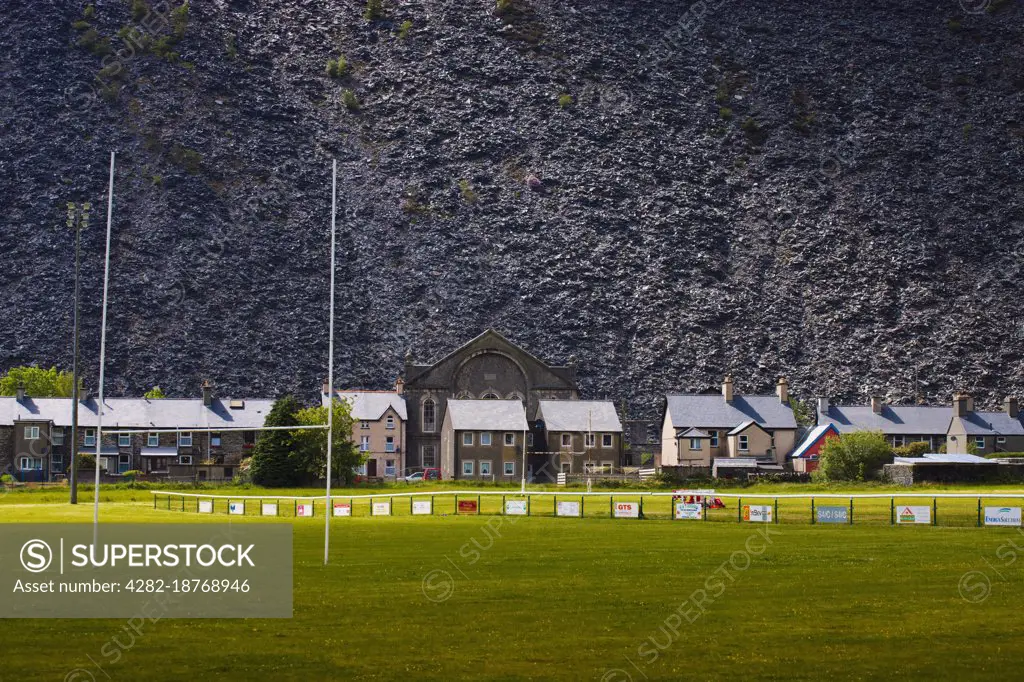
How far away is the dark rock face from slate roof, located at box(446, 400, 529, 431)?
22508 mm

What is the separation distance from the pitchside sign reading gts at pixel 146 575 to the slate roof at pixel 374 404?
74464mm

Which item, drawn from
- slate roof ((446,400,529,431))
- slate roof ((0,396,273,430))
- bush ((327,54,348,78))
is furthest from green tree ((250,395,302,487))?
bush ((327,54,348,78))

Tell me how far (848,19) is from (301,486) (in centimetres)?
13126

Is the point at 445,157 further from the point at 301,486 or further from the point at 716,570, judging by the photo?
the point at 716,570

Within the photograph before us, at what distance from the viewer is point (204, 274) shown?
143250 millimetres

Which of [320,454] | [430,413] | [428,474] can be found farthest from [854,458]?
[430,413]

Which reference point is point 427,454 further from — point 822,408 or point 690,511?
point 690,511

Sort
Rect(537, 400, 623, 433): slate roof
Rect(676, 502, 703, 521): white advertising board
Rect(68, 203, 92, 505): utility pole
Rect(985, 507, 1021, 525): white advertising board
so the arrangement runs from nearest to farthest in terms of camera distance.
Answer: Rect(985, 507, 1021, 525): white advertising board < Rect(68, 203, 92, 505): utility pole < Rect(676, 502, 703, 521): white advertising board < Rect(537, 400, 623, 433): slate roof

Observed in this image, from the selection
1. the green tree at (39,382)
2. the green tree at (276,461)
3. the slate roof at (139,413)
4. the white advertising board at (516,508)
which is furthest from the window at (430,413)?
the white advertising board at (516,508)

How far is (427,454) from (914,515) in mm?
67900

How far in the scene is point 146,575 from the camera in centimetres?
3139

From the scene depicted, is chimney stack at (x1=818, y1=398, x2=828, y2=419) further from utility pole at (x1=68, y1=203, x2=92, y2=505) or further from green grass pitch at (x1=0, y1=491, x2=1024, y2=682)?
green grass pitch at (x1=0, y1=491, x2=1024, y2=682)

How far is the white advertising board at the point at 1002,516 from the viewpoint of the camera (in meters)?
53.1

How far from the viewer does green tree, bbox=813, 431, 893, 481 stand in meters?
89.9
